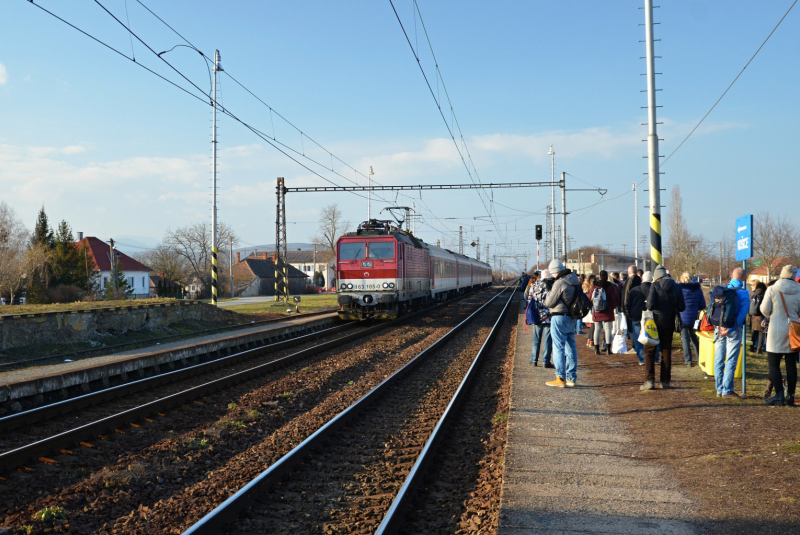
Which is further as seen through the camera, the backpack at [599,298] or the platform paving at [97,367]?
the backpack at [599,298]

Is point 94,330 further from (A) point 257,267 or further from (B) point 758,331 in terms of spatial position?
(A) point 257,267

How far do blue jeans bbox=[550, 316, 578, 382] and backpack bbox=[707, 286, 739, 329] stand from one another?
6.22ft

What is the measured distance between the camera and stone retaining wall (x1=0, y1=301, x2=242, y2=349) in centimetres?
1458

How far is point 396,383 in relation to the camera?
11234mm

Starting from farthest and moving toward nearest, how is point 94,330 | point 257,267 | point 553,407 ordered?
point 257,267, point 94,330, point 553,407

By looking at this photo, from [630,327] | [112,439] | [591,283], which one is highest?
[591,283]

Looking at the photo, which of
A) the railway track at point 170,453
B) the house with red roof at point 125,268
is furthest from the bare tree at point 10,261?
the railway track at point 170,453

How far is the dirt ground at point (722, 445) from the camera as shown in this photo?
182 inches

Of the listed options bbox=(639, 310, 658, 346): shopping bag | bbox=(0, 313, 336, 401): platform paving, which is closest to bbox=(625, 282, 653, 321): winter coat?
bbox=(639, 310, 658, 346): shopping bag

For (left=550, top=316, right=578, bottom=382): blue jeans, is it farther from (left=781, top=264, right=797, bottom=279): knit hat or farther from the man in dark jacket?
(left=781, top=264, right=797, bottom=279): knit hat

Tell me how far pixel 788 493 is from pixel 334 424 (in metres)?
4.65

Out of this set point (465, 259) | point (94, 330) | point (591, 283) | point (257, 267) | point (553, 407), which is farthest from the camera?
point (257, 267)

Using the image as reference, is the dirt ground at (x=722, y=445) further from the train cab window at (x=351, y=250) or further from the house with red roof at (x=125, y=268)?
the house with red roof at (x=125, y=268)

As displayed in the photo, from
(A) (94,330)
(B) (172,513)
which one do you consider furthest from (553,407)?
(A) (94,330)
